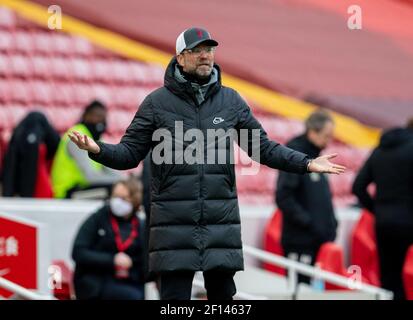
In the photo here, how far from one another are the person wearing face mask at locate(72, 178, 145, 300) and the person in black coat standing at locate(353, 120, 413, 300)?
1.72 meters

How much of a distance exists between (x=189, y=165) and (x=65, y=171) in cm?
483

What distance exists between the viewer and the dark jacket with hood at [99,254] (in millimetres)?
9211

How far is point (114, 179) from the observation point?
1115cm

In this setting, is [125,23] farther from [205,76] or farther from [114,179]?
[205,76]

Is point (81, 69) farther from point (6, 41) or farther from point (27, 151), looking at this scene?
point (27, 151)

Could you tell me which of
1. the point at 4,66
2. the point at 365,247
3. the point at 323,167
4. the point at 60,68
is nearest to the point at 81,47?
the point at 60,68

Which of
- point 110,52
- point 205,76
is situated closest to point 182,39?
point 205,76

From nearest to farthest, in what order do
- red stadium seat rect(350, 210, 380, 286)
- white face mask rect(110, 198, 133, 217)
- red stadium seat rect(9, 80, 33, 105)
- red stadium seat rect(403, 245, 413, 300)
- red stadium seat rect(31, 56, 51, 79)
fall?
white face mask rect(110, 198, 133, 217) → red stadium seat rect(403, 245, 413, 300) → red stadium seat rect(350, 210, 380, 286) → red stadium seat rect(9, 80, 33, 105) → red stadium seat rect(31, 56, 51, 79)

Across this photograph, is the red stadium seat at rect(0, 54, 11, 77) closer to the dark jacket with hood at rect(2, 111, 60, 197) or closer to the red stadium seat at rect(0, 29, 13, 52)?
the red stadium seat at rect(0, 29, 13, 52)

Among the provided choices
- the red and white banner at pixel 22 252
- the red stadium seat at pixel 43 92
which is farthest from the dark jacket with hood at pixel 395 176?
the red stadium seat at pixel 43 92

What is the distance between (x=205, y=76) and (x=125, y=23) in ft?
33.8

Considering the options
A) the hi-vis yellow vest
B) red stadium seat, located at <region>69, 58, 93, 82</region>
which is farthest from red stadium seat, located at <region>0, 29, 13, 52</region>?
the hi-vis yellow vest

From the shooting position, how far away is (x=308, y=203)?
10.2m

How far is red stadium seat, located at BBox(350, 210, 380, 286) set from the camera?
11477 millimetres
